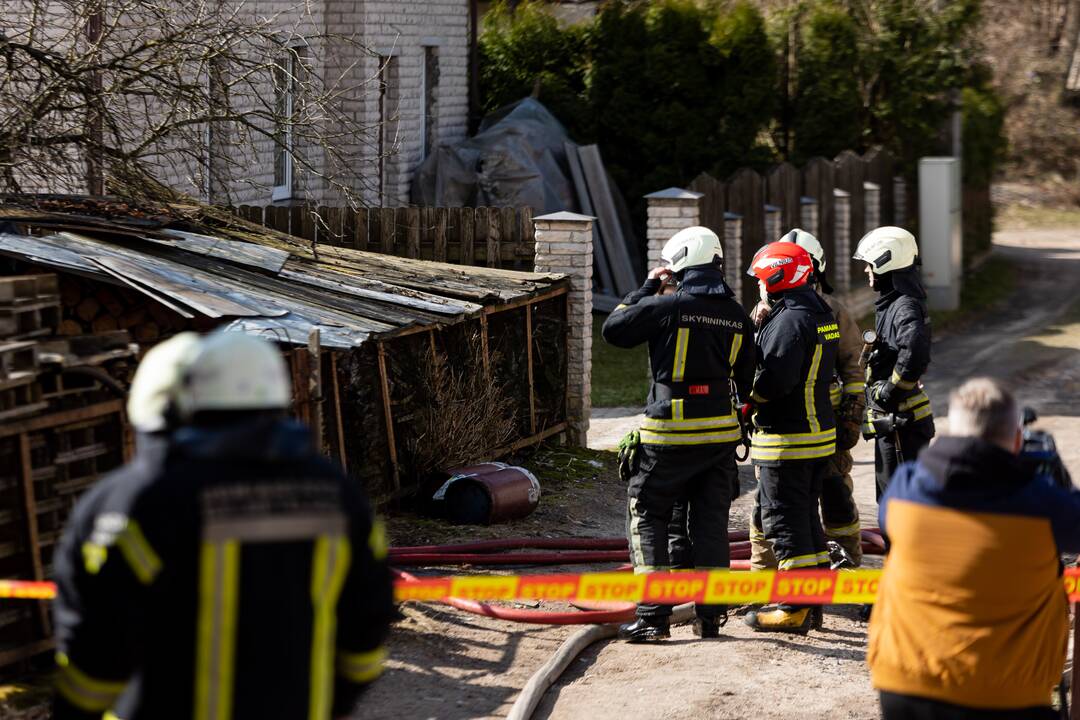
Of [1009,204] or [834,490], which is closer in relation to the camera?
[834,490]

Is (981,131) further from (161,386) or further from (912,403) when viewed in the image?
(161,386)

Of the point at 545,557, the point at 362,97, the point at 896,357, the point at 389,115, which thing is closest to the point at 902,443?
the point at 896,357

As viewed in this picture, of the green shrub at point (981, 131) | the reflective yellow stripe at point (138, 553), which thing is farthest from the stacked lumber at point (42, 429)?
the green shrub at point (981, 131)

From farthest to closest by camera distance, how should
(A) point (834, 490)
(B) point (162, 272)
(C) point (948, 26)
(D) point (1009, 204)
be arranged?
(D) point (1009, 204), (C) point (948, 26), (B) point (162, 272), (A) point (834, 490)

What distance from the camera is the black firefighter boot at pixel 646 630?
269 inches

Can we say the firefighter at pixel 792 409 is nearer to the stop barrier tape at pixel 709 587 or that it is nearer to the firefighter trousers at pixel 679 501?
the firefighter trousers at pixel 679 501

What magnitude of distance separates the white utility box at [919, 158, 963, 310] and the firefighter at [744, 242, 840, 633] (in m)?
15.5

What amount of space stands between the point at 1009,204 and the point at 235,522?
126 feet

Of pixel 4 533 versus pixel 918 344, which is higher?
pixel 918 344

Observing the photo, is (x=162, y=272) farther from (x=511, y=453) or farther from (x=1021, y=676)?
(x=1021, y=676)

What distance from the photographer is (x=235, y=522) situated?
9.63ft

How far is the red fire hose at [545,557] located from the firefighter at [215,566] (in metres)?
3.67

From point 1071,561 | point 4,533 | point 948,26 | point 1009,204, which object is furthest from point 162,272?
point 1009,204

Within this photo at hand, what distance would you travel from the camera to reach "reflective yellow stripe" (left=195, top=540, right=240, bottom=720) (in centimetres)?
294
